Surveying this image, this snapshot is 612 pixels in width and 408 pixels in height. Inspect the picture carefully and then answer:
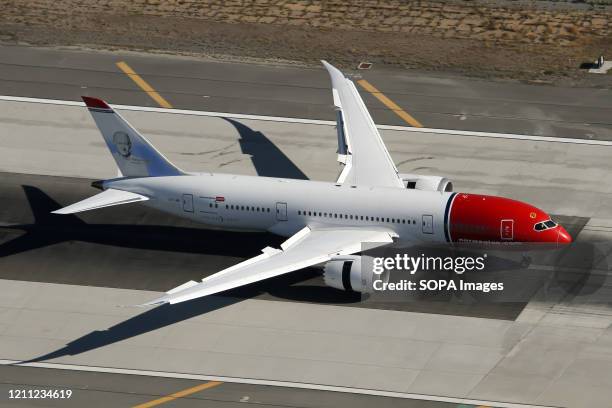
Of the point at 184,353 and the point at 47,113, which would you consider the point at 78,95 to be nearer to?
the point at 47,113

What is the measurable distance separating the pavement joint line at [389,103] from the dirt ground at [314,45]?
3.73 meters

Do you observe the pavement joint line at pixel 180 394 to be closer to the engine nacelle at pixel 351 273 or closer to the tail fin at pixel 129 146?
the engine nacelle at pixel 351 273

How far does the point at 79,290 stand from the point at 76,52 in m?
37.0

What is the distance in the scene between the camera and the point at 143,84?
316ft

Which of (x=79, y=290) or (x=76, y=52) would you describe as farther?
(x=76, y=52)

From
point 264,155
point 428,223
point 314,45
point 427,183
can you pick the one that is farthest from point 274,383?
point 314,45

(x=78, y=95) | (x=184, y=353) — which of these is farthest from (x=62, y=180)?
(x=184, y=353)

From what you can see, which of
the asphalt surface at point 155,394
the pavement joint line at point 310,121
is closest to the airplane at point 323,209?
the asphalt surface at point 155,394

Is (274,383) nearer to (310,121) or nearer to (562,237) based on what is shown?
(562,237)

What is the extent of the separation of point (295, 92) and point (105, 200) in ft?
85.6

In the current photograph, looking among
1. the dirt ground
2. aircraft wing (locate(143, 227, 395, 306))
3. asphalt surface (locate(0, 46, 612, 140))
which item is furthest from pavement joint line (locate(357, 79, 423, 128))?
aircraft wing (locate(143, 227, 395, 306))

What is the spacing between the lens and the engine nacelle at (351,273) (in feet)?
217

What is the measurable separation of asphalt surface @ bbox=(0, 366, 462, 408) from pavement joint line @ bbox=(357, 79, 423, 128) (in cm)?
3301

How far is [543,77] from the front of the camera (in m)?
96.3
